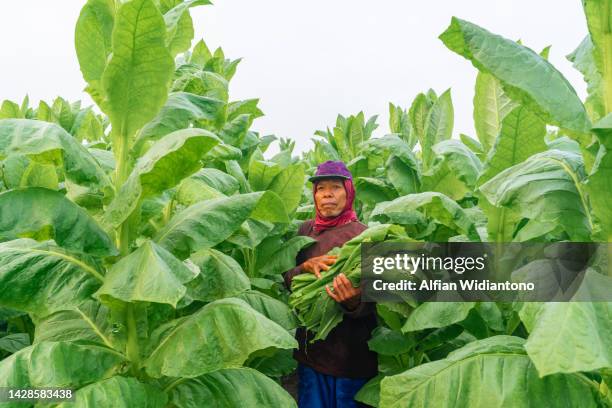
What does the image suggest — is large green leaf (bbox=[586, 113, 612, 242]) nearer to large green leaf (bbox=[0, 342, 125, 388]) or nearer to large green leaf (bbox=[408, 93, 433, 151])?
large green leaf (bbox=[0, 342, 125, 388])

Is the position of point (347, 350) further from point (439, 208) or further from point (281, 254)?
point (439, 208)

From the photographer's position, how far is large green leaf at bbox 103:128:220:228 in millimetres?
1726

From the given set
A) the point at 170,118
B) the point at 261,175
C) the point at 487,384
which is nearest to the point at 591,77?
the point at 487,384

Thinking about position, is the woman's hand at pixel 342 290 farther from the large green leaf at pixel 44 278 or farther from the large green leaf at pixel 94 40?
the large green leaf at pixel 94 40

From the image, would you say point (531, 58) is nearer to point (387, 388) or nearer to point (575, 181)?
point (575, 181)

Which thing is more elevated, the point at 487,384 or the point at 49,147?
the point at 49,147

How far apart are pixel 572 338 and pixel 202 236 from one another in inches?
46.5

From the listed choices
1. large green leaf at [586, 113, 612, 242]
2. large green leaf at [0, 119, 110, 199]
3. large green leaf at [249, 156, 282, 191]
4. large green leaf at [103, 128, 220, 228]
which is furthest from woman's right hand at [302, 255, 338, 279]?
large green leaf at [586, 113, 612, 242]

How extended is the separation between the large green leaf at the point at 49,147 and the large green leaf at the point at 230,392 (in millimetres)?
775

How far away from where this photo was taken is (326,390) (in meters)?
2.95

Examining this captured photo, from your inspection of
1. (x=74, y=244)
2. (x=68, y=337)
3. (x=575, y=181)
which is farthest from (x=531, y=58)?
(x=68, y=337)

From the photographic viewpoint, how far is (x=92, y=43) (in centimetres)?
207

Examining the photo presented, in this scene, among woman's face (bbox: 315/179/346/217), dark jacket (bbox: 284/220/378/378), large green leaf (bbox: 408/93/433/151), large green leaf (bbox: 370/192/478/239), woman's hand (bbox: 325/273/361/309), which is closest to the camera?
large green leaf (bbox: 370/192/478/239)

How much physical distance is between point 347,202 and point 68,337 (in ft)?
4.95
